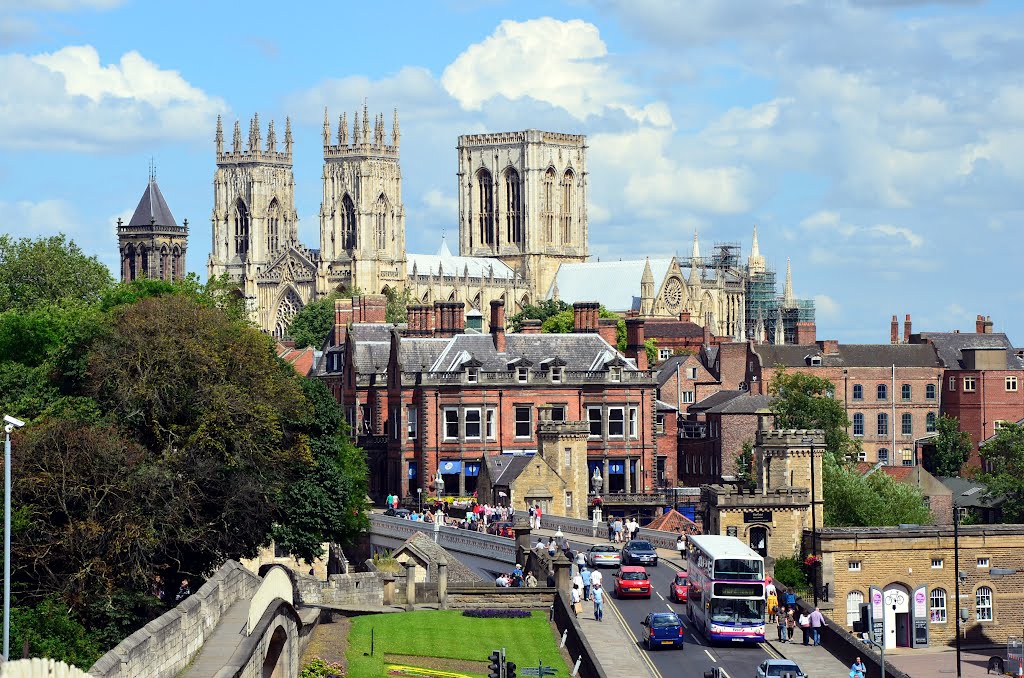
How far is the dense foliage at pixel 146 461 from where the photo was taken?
165 feet

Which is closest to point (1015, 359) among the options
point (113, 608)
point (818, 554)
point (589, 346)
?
point (589, 346)

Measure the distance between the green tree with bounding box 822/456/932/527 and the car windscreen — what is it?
33.3m

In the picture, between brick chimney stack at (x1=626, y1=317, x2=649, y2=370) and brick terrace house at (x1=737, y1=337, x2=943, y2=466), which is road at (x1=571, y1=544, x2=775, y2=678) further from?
brick terrace house at (x1=737, y1=337, x2=943, y2=466)

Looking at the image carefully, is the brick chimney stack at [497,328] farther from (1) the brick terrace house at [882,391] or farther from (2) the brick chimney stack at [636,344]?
(1) the brick terrace house at [882,391]

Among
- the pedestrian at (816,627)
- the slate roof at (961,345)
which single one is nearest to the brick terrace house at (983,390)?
the slate roof at (961,345)

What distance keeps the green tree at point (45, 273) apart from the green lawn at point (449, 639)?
4691cm

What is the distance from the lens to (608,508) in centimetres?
8956

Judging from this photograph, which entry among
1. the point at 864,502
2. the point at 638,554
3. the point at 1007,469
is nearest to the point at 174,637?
the point at 638,554

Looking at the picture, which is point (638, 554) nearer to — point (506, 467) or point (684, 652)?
point (684, 652)

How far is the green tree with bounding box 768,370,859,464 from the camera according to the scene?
356ft

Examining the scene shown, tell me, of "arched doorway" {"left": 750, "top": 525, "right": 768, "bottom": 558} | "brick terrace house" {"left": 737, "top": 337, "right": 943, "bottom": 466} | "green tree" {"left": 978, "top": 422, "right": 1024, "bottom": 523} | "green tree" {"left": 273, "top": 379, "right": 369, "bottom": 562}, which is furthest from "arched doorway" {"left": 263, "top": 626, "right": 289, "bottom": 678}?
"brick terrace house" {"left": 737, "top": 337, "right": 943, "bottom": 466}

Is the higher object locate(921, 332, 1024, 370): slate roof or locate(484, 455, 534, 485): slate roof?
locate(921, 332, 1024, 370): slate roof

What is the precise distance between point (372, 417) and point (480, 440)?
23.1 feet

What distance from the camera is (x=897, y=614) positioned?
7800 centimetres
